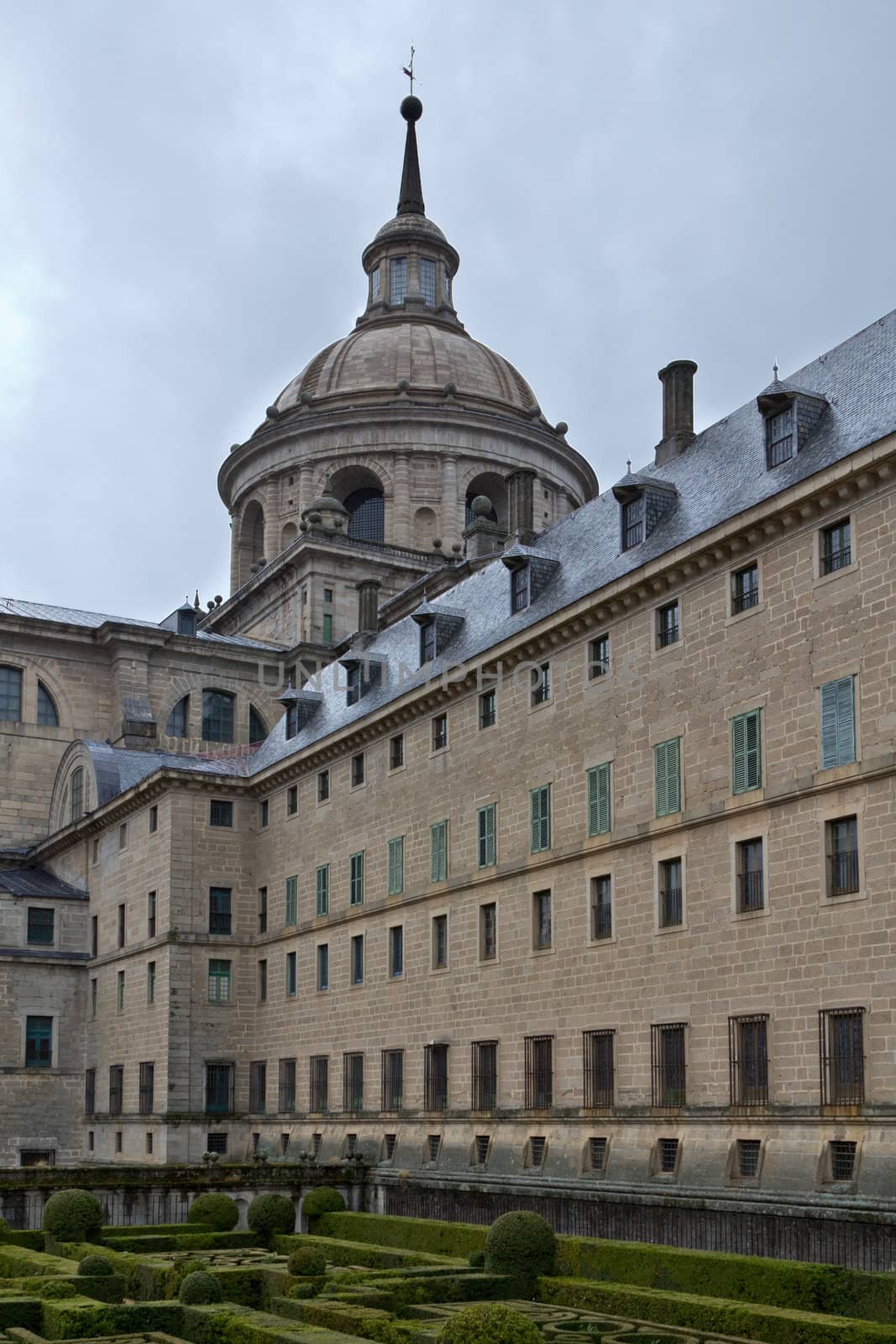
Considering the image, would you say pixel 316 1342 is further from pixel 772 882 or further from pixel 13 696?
pixel 13 696

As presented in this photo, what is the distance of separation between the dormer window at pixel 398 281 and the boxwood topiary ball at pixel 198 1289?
72.8m

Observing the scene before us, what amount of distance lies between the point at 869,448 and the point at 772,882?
851 centimetres

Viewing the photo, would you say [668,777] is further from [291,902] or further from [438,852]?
[291,902]

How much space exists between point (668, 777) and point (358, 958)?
1681cm

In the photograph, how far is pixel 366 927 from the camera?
48188 millimetres

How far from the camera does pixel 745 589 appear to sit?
1328 inches

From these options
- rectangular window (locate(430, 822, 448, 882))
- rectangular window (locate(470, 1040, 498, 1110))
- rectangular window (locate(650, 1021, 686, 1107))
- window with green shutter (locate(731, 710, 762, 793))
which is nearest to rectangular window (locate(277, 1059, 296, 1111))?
rectangular window (locate(430, 822, 448, 882))

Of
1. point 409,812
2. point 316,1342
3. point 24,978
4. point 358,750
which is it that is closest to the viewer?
point 316,1342

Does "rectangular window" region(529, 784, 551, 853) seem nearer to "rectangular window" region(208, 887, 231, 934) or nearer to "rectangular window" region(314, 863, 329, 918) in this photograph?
"rectangular window" region(314, 863, 329, 918)

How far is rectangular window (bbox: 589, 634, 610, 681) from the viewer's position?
38.1 meters

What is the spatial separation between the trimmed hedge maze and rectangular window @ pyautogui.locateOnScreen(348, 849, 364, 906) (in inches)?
578

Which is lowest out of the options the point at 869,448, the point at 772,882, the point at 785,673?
the point at 772,882

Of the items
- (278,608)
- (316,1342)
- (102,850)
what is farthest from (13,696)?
(316,1342)

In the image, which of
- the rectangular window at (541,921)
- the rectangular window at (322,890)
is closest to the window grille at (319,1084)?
the rectangular window at (322,890)
